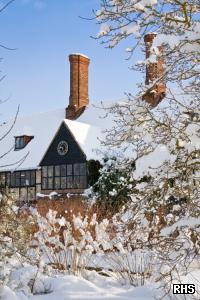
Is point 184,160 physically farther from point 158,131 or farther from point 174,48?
point 174,48

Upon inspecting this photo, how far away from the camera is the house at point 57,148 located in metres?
28.5

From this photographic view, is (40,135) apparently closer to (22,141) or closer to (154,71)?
(22,141)

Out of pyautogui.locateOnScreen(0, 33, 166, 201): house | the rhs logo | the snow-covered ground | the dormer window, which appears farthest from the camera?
the dormer window

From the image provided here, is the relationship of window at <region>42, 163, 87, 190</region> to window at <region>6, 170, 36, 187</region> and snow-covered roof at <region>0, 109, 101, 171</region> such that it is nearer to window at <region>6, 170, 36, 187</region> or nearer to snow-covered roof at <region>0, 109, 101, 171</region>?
snow-covered roof at <region>0, 109, 101, 171</region>

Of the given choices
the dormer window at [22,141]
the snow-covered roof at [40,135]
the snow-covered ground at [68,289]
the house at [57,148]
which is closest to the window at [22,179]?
the house at [57,148]

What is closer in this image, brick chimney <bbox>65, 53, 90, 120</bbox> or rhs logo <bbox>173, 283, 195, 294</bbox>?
rhs logo <bbox>173, 283, 195, 294</bbox>

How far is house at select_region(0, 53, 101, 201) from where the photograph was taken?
28.5 m

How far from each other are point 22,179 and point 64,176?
3556 mm

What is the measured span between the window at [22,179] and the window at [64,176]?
114 centimetres

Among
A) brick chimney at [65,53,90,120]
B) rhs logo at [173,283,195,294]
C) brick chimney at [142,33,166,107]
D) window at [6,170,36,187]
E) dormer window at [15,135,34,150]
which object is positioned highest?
brick chimney at [65,53,90,120]

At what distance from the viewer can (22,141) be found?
107 ft

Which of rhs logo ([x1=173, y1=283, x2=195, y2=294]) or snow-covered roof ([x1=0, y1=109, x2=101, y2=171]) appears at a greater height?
snow-covered roof ([x1=0, y1=109, x2=101, y2=171])

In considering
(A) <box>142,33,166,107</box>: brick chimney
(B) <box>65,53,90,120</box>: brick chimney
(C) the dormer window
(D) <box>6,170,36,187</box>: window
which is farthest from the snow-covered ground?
(C) the dormer window

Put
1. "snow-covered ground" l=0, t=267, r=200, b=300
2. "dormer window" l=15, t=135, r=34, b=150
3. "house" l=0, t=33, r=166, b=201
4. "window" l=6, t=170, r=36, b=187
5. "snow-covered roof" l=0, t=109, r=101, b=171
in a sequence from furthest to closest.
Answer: "dormer window" l=15, t=135, r=34, b=150
"window" l=6, t=170, r=36, b=187
"snow-covered roof" l=0, t=109, r=101, b=171
"house" l=0, t=33, r=166, b=201
"snow-covered ground" l=0, t=267, r=200, b=300
